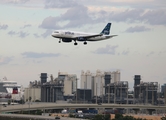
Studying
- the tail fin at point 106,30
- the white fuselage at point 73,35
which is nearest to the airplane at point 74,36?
the white fuselage at point 73,35

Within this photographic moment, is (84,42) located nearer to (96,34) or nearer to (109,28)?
(96,34)

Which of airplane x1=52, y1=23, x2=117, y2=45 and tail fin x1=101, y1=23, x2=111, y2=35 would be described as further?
tail fin x1=101, y1=23, x2=111, y2=35

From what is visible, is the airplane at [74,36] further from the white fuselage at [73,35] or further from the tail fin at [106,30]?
the tail fin at [106,30]

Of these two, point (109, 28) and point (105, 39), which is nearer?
point (105, 39)

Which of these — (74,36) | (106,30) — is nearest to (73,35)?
(74,36)

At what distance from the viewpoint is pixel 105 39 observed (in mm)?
175625

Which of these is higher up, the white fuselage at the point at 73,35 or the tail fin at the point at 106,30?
the tail fin at the point at 106,30

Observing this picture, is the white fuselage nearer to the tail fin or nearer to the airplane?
the airplane

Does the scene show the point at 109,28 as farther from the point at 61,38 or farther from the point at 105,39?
the point at 61,38

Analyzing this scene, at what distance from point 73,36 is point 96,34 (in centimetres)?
719

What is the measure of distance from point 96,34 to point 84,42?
5640 mm

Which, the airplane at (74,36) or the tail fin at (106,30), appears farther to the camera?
the tail fin at (106,30)

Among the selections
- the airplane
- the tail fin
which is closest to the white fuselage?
the airplane

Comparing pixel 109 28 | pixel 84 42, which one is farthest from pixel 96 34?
pixel 109 28
